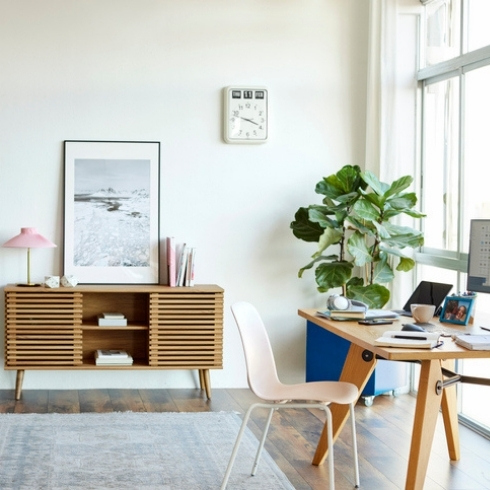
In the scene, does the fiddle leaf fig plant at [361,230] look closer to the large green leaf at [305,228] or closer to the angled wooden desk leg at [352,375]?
the large green leaf at [305,228]

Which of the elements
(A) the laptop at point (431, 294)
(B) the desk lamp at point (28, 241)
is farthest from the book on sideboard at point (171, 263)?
(A) the laptop at point (431, 294)

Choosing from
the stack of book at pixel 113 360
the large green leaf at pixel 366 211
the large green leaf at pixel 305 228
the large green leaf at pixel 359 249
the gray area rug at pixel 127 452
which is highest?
the large green leaf at pixel 366 211

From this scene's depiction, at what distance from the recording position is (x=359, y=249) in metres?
5.77

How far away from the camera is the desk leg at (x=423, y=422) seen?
3682mm

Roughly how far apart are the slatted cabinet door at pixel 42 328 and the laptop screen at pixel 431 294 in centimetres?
223

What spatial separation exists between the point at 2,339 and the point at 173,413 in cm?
145

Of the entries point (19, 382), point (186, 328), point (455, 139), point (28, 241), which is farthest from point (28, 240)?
point (455, 139)

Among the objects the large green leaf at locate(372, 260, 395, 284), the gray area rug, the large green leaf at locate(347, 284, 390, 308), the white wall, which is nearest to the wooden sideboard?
the white wall

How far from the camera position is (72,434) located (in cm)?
493

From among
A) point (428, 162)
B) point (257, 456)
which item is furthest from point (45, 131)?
point (257, 456)

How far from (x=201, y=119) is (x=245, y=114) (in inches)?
12.1

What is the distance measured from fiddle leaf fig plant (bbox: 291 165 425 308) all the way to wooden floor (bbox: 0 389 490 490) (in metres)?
0.79

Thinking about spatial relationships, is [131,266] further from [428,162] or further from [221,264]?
[428,162]

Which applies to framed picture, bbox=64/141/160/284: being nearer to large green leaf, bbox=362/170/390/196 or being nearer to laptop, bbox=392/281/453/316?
large green leaf, bbox=362/170/390/196
